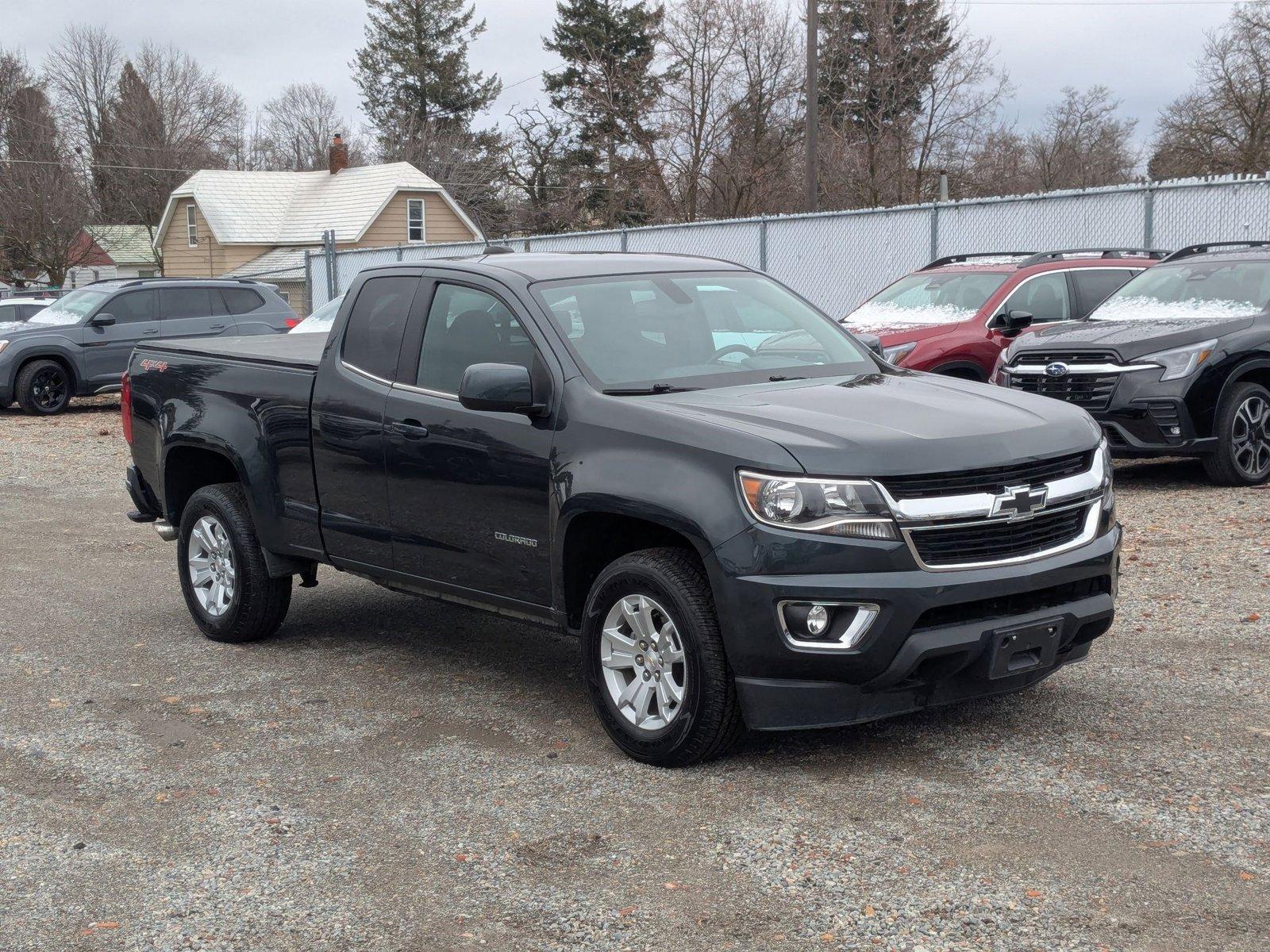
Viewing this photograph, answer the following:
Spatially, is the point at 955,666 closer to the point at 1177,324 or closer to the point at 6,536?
the point at 1177,324

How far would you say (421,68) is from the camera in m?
65.9

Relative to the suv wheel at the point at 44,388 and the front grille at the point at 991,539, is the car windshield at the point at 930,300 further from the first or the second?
the suv wheel at the point at 44,388

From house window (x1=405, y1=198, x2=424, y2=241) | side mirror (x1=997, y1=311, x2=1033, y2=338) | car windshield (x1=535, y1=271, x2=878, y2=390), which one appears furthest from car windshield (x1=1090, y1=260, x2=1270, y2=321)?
house window (x1=405, y1=198, x2=424, y2=241)

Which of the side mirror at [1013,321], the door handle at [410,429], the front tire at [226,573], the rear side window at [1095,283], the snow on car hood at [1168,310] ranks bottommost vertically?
the front tire at [226,573]

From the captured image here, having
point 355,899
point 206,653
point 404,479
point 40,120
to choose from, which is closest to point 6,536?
point 206,653

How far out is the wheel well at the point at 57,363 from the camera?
20156mm

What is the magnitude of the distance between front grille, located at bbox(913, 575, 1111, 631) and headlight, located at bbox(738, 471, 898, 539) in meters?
0.31

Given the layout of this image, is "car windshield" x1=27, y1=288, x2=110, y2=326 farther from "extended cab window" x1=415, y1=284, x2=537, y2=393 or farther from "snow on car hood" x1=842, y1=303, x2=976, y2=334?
"extended cab window" x1=415, y1=284, x2=537, y2=393

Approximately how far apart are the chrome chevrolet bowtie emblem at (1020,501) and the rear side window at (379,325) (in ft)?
8.99

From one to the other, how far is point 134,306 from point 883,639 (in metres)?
18.5

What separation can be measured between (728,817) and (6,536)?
25.6 ft

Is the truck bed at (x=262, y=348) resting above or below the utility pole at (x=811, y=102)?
below

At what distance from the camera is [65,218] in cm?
5006

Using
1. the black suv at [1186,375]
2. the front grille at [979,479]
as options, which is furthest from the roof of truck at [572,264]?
the black suv at [1186,375]
